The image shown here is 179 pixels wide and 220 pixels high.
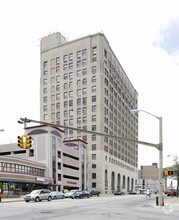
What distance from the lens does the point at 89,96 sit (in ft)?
350

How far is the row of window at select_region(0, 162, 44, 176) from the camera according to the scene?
61250mm

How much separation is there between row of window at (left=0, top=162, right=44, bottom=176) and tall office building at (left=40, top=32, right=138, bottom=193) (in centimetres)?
3267

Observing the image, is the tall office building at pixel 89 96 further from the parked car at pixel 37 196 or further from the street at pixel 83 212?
the street at pixel 83 212

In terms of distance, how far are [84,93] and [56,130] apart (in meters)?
30.8

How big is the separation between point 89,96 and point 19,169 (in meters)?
47.1

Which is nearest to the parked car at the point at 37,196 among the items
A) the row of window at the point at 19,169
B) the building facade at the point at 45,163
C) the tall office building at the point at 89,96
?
the building facade at the point at 45,163

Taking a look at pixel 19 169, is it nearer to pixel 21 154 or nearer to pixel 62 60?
pixel 21 154

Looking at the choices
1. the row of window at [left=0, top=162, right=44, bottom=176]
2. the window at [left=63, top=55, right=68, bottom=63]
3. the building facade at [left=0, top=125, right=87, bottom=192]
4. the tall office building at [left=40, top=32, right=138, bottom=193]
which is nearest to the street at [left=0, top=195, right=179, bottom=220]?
the building facade at [left=0, top=125, right=87, bottom=192]

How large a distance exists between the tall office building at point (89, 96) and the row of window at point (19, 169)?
3267 centimetres

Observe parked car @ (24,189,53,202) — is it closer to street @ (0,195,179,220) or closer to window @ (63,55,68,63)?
street @ (0,195,179,220)

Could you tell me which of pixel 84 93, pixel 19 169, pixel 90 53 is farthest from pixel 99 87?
pixel 19 169

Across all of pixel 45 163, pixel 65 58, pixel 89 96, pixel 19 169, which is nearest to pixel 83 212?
pixel 19 169

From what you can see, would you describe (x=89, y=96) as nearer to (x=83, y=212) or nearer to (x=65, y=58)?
(x=65, y=58)

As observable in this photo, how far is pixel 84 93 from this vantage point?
108 m
